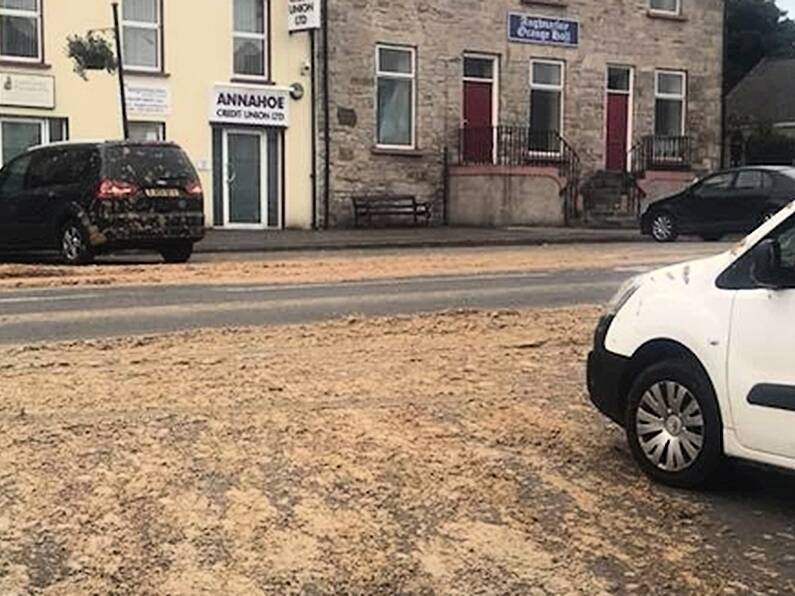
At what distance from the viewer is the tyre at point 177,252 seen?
749 inches

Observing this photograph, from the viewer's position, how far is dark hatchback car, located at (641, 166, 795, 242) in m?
23.5

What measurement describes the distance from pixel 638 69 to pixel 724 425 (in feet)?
98.5

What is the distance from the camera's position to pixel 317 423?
7.05 m

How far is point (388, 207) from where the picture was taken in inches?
1178

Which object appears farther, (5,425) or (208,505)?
(5,425)

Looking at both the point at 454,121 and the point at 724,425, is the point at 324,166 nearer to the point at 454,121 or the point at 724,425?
the point at 454,121

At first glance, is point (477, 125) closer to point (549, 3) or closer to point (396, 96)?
point (396, 96)

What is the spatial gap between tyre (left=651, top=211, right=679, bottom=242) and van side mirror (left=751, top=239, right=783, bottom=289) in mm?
20169

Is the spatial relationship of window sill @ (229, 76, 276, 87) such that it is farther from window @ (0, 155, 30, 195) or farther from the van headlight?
the van headlight

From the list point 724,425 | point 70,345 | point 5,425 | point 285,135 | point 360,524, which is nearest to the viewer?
point 360,524

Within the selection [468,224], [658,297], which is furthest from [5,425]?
[468,224]

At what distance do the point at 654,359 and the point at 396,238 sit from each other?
19620 millimetres

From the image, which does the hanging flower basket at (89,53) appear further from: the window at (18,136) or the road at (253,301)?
the road at (253,301)

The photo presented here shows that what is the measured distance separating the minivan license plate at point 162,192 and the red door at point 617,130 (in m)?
18.2
